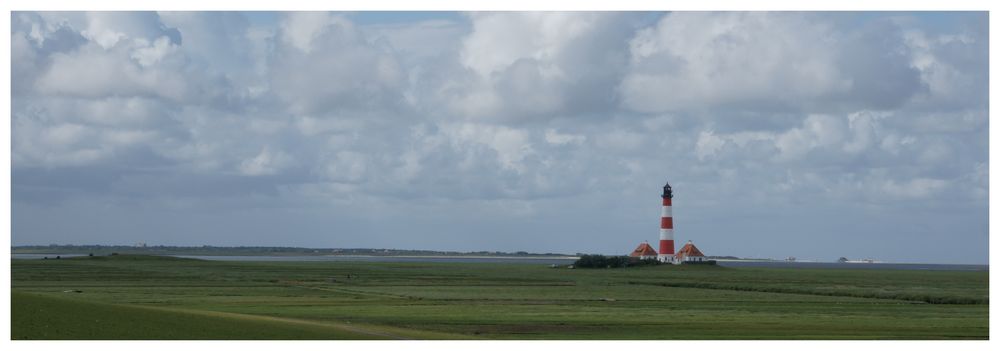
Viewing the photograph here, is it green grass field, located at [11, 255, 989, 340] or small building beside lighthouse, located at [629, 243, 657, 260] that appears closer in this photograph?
green grass field, located at [11, 255, 989, 340]

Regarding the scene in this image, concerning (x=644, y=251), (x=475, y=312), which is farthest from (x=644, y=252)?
(x=475, y=312)

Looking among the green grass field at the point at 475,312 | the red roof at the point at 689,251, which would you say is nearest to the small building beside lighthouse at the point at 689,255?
the red roof at the point at 689,251

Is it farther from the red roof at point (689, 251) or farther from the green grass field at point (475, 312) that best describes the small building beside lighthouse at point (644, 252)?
the green grass field at point (475, 312)

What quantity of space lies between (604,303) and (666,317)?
47.9ft

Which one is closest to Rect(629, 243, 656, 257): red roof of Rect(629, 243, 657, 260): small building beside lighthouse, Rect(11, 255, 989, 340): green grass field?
Rect(629, 243, 657, 260): small building beside lighthouse

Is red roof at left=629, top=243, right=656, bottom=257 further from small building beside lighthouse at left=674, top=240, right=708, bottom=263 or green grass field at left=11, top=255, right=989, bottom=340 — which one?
green grass field at left=11, top=255, right=989, bottom=340

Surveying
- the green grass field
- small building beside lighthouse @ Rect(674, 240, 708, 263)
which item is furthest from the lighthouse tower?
the green grass field

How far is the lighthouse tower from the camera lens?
166125 millimetres

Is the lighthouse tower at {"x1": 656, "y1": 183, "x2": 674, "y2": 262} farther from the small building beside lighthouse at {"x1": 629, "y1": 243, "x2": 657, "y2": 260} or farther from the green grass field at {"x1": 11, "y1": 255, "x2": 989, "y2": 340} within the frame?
the green grass field at {"x1": 11, "y1": 255, "x2": 989, "y2": 340}

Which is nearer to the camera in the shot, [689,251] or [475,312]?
[475,312]

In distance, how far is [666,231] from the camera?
168 metres

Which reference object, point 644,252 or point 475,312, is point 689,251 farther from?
point 475,312

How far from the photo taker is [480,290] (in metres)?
100

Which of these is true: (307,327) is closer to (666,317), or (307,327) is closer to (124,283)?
(666,317)
